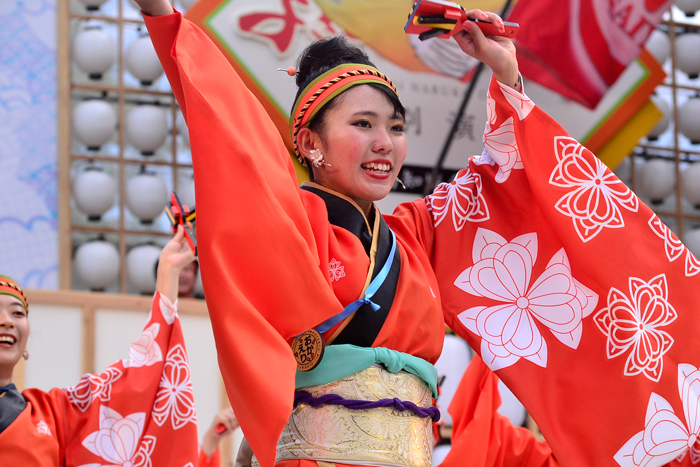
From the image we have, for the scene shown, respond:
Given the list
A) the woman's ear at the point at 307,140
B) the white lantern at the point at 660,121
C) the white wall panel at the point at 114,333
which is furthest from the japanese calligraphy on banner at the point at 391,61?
the woman's ear at the point at 307,140

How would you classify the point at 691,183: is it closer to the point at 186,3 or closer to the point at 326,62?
the point at 186,3

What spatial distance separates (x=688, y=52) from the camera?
6051 mm

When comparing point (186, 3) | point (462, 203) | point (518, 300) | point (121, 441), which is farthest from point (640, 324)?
point (186, 3)

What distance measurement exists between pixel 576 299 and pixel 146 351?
1.36 meters

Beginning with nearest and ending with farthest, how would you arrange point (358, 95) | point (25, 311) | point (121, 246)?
point (358, 95) < point (25, 311) < point (121, 246)

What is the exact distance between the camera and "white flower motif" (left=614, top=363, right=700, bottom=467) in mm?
1702

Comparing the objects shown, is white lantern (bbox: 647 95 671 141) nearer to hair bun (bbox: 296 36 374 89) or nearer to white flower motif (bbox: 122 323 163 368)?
white flower motif (bbox: 122 323 163 368)

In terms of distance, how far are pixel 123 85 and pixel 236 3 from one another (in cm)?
101

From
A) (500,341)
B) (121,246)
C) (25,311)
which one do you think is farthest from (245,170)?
(121,246)

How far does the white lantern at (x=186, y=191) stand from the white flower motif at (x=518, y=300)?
316 centimetres

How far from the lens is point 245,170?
Answer: 4.67 ft

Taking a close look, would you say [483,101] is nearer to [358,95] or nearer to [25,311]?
[25,311]

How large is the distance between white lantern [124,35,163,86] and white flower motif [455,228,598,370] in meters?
3.59

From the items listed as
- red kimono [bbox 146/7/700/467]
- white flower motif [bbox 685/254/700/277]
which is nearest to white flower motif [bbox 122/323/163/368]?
red kimono [bbox 146/7/700/467]
